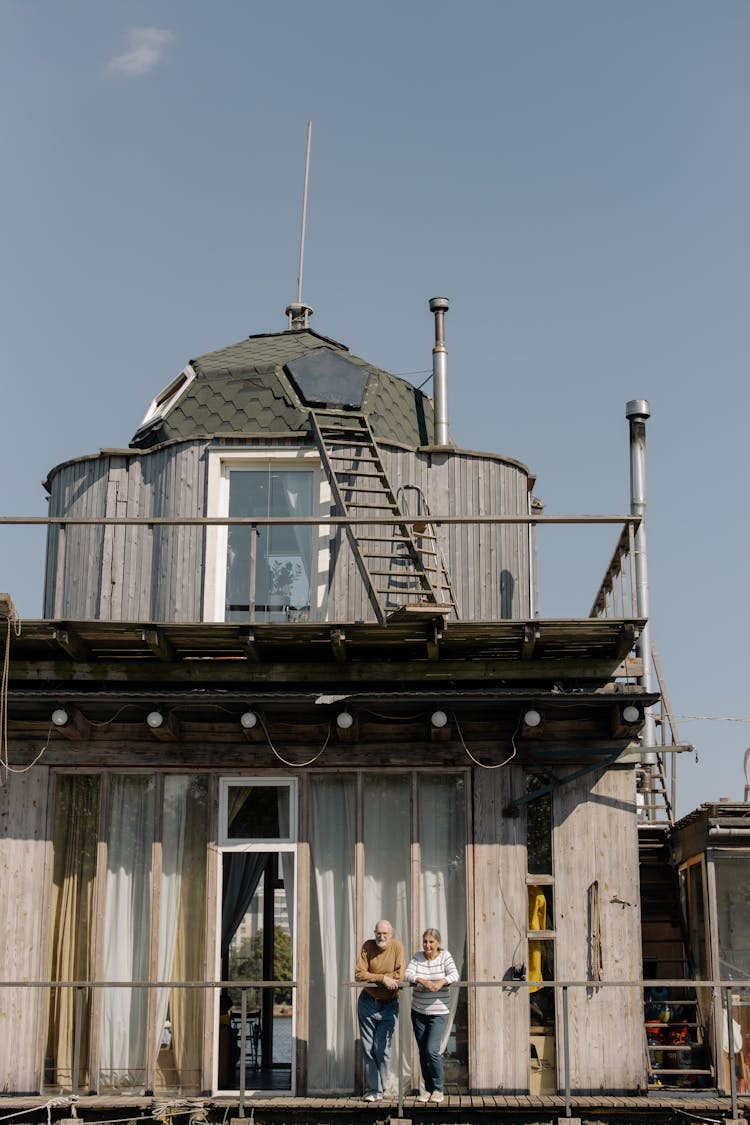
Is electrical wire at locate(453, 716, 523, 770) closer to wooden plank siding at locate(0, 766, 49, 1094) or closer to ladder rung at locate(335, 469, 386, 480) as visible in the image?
ladder rung at locate(335, 469, 386, 480)

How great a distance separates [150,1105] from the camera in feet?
42.4

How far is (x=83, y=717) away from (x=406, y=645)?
3.10 metres

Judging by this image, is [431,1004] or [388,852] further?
[388,852]

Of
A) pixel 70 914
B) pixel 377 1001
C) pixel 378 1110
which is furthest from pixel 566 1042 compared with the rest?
pixel 70 914

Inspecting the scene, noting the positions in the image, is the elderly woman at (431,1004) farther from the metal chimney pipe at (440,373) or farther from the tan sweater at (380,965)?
the metal chimney pipe at (440,373)

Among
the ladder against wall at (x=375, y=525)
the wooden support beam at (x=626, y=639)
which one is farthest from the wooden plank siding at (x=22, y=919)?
the wooden support beam at (x=626, y=639)

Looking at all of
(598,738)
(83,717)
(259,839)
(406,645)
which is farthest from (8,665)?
(598,738)

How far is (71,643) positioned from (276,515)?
3145mm

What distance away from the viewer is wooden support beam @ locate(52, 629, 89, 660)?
1345 centimetres

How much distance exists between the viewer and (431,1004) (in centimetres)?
1258

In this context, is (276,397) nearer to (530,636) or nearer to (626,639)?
(530,636)

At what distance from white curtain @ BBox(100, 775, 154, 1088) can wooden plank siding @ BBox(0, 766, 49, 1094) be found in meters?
0.61

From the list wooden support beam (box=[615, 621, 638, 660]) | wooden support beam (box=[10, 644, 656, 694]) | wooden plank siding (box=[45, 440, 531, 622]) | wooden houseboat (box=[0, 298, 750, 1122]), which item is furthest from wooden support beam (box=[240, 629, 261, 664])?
wooden support beam (box=[615, 621, 638, 660])

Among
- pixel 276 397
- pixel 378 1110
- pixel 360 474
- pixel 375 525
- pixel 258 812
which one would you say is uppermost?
pixel 276 397
